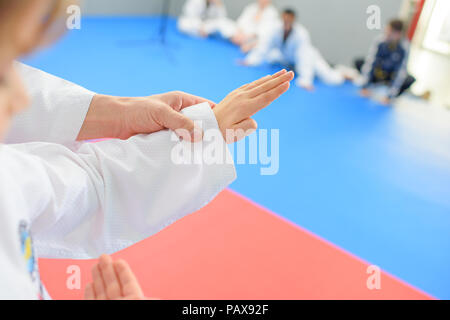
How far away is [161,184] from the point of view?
909 mm

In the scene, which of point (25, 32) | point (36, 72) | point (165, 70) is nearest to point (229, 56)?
point (165, 70)

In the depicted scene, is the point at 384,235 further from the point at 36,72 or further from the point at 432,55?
the point at 432,55

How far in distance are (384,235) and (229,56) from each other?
311 centimetres

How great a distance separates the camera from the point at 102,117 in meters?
1.07

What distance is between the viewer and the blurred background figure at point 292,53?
4414mm

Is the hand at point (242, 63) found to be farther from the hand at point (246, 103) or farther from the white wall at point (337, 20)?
the hand at point (246, 103)

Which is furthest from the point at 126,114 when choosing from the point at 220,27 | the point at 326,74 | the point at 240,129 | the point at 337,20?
the point at 220,27

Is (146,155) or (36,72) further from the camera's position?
(36,72)

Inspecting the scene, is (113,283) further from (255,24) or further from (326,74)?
(255,24)

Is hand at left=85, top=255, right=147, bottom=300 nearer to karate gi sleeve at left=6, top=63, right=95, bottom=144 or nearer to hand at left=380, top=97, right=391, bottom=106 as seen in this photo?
karate gi sleeve at left=6, top=63, right=95, bottom=144

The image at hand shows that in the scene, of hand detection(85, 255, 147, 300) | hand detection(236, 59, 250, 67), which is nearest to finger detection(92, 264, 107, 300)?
hand detection(85, 255, 147, 300)

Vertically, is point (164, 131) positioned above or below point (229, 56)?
above

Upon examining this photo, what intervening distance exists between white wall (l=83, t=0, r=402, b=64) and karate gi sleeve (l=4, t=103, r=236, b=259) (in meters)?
4.17

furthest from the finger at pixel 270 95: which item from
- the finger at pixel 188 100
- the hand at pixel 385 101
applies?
the hand at pixel 385 101
